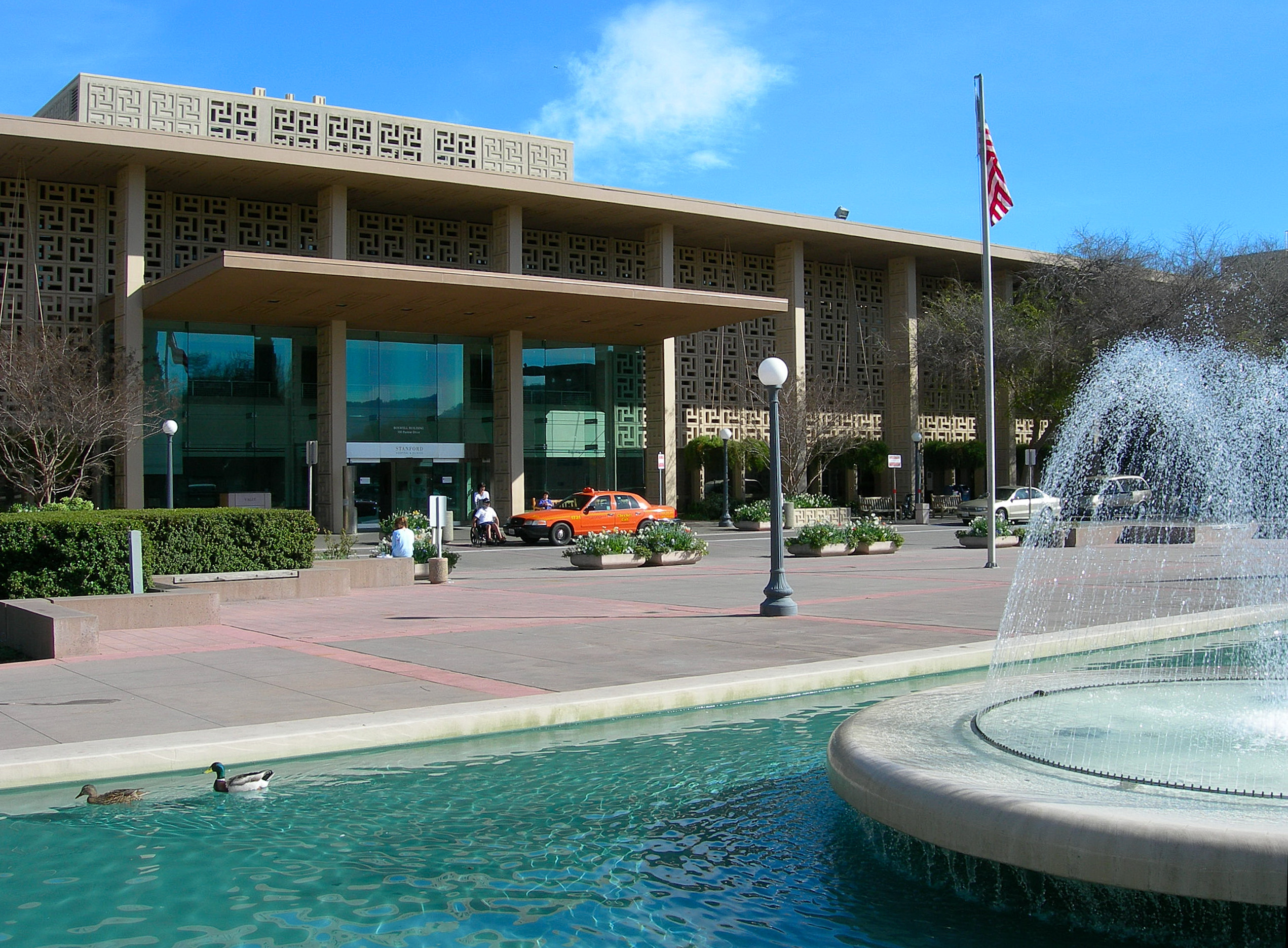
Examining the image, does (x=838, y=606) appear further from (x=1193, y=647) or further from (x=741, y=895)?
(x=741, y=895)

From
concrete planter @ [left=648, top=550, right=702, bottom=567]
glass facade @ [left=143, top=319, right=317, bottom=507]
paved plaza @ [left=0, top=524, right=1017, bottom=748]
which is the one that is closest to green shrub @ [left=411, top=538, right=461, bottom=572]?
paved plaza @ [left=0, top=524, right=1017, bottom=748]

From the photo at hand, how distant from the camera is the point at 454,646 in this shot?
1277 cm

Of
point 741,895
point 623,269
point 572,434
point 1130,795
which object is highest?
point 623,269

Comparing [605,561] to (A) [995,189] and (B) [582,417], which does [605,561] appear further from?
(B) [582,417]

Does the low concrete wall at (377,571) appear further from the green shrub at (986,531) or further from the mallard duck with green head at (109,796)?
the green shrub at (986,531)

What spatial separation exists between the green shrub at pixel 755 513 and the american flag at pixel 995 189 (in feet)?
59.7

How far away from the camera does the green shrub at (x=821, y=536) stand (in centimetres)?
3033

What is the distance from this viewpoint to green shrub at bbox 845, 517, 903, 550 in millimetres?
30891

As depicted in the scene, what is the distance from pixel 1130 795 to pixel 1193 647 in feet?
27.1

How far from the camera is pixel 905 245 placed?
5359cm

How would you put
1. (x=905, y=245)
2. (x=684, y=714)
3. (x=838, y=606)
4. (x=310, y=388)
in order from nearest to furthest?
(x=684, y=714), (x=838, y=606), (x=310, y=388), (x=905, y=245)

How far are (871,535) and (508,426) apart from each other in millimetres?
18031

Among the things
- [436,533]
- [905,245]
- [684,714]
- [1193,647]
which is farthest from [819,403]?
[684,714]

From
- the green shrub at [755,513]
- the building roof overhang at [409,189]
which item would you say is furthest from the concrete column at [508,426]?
the green shrub at [755,513]
